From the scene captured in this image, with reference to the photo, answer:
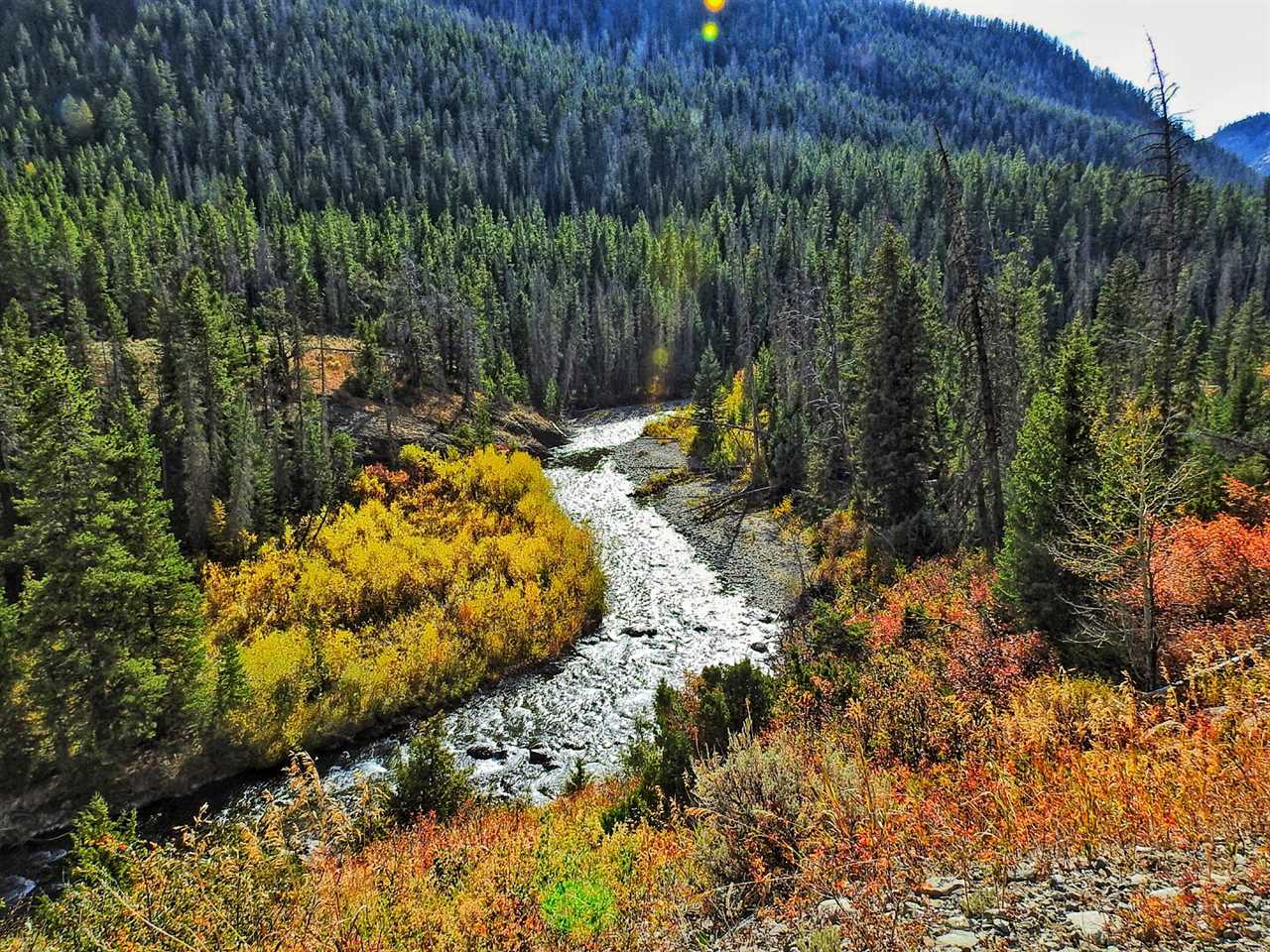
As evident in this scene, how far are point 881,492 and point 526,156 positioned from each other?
168 meters

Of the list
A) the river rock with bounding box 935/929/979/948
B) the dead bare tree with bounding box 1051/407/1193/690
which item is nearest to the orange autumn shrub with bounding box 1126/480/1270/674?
the dead bare tree with bounding box 1051/407/1193/690

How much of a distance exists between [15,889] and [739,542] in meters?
30.4

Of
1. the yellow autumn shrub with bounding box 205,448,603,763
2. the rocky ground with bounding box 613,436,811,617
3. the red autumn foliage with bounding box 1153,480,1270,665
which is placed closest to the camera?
the red autumn foliage with bounding box 1153,480,1270,665

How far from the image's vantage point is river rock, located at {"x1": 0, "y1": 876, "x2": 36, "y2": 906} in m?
14.3

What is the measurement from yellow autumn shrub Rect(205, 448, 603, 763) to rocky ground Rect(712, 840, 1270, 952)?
719 inches

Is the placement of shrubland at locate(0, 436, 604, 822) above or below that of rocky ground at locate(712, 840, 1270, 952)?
below

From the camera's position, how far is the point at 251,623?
85.9 ft

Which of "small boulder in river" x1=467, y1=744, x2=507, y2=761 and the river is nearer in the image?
the river

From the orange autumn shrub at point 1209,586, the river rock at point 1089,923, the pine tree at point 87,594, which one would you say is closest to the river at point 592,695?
the pine tree at point 87,594

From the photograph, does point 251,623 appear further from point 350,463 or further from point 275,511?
point 350,463

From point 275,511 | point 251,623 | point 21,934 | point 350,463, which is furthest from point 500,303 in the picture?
point 21,934

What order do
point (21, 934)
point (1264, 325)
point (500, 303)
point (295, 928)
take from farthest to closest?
point (500, 303) < point (1264, 325) < point (21, 934) < point (295, 928)

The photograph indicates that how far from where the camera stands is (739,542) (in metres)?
36.2

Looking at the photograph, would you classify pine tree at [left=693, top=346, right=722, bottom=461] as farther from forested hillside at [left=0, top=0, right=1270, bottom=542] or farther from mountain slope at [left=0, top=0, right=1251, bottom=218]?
mountain slope at [left=0, top=0, right=1251, bottom=218]
